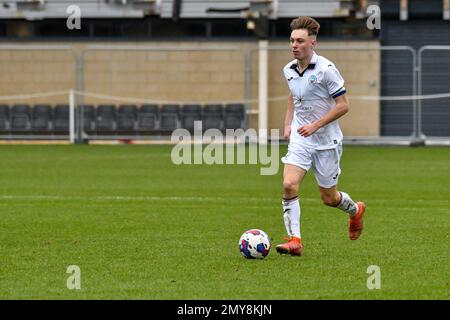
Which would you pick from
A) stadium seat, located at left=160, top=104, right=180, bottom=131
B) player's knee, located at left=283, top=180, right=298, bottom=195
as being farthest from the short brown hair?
stadium seat, located at left=160, top=104, right=180, bottom=131

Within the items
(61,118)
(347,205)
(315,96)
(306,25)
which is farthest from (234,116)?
(306,25)

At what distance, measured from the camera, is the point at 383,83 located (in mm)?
36312

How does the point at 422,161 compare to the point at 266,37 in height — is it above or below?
below

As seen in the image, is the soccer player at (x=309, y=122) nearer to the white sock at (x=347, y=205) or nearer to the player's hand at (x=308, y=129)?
the player's hand at (x=308, y=129)

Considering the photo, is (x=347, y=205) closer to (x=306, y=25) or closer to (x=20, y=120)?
(x=306, y=25)

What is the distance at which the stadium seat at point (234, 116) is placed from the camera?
34.1 m

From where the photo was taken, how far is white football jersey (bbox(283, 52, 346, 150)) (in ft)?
36.0

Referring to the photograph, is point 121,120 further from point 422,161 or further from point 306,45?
point 306,45

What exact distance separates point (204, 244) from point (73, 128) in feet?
73.7

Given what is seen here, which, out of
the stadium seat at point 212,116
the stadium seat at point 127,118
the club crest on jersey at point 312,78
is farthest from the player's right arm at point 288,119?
the stadium seat at point 127,118

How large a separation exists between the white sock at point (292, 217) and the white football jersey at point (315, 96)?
55 centimetres

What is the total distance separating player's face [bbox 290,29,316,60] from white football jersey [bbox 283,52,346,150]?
17 cm
